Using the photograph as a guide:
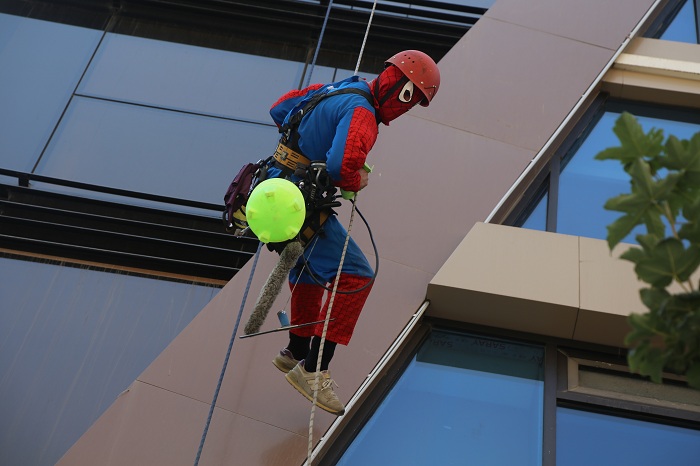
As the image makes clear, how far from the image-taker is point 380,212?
645 centimetres

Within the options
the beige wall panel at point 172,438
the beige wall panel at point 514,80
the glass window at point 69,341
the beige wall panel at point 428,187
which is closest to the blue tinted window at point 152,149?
the glass window at point 69,341

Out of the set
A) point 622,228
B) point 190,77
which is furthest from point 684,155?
point 190,77

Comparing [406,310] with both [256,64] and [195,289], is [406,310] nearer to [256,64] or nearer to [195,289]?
[195,289]

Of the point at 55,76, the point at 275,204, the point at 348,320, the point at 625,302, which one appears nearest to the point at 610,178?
the point at 625,302

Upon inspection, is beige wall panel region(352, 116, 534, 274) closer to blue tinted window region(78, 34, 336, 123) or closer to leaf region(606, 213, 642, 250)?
blue tinted window region(78, 34, 336, 123)

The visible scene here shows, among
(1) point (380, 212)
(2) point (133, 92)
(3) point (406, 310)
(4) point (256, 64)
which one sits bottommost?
(3) point (406, 310)

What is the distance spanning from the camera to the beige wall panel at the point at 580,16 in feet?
25.5

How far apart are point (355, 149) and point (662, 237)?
211 centimetres

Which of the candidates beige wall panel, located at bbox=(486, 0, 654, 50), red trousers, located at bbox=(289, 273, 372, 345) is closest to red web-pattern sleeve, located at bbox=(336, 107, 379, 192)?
red trousers, located at bbox=(289, 273, 372, 345)

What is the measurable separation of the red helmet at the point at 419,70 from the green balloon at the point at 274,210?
0.92 m

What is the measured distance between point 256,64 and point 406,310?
3.71m

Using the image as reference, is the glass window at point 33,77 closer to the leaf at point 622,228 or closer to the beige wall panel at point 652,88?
the beige wall panel at point 652,88

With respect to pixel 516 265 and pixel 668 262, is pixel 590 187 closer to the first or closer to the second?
pixel 516 265

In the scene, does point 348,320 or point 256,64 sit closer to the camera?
point 348,320
